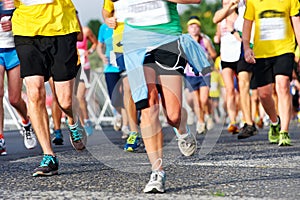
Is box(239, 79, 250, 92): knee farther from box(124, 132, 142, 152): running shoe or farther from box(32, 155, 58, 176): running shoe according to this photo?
box(32, 155, 58, 176): running shoe

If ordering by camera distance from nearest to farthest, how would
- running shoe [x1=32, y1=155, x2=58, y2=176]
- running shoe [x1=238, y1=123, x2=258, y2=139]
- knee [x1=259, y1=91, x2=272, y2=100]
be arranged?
running shoe [x1=32, y1=155, x2=58, y2=176] → knee [x1=259, y1=91, x2=272, y2=100] → running shoe [x1=238, y1=123, x2=258, y2=139]

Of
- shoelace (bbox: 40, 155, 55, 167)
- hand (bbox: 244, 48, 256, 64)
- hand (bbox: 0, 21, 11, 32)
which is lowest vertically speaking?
hand (bbox: 244, 48, 256, 64)

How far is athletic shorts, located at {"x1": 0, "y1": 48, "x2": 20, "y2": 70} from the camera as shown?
398 inches

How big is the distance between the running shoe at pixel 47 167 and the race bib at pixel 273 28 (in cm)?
466

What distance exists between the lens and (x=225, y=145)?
37.6 feet

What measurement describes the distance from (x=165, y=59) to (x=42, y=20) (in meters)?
1.52

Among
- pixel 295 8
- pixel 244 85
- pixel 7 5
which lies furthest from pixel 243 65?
pixel 7 5

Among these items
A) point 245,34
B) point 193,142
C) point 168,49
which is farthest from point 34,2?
point 245,34

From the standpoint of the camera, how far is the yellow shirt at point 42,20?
773 centimetres

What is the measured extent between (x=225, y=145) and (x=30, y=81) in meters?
4.42

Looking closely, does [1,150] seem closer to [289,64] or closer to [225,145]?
[225,145]

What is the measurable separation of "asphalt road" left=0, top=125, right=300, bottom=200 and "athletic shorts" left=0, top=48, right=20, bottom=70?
103cm

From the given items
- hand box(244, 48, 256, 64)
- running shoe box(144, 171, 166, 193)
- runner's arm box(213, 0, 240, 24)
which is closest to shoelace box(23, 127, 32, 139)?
hand box(244, 48, 256, 64)

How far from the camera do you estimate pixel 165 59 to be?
22.2 feet
